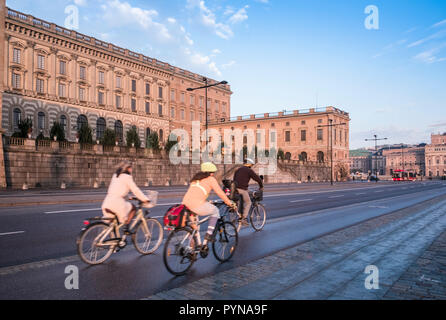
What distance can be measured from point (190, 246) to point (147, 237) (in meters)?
1.41

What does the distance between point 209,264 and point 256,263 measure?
2.85ft

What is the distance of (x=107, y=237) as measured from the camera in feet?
19.7

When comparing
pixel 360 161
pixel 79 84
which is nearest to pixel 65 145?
pixel 79 84

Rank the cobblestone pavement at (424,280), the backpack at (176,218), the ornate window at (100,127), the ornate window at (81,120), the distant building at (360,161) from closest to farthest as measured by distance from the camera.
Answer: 1. the cobblestone pavement at (424,280)
2. the backpack at (176,218)
3. the ornate window at (81,120)
4. the ornate window at (100,127)
5. the distant building at (360,161)

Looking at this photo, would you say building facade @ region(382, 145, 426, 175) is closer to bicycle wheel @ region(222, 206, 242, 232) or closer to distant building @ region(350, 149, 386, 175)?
distant building @ region(350, 149, 386, 175)

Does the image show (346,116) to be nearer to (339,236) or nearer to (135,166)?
(135,166)

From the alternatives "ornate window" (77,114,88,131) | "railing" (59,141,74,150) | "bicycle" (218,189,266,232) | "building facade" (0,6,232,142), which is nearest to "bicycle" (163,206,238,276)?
"bicycle" (218,189,266,232)

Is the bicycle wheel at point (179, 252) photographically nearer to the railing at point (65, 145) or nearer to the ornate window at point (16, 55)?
the railing at point (65, 145)

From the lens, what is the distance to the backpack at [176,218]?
5.50 metres

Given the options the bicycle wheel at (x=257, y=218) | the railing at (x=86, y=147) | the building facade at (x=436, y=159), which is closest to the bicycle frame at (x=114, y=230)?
the bicycle wheel at (x=257, y=218)

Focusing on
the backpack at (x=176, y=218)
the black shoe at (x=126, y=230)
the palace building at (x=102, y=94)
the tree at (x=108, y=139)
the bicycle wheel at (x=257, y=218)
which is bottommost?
the bicycle wheel at (x=257, y=218)

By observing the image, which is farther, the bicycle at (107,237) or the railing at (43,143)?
the railing at (43,143)

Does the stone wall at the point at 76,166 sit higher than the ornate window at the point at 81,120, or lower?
lower
